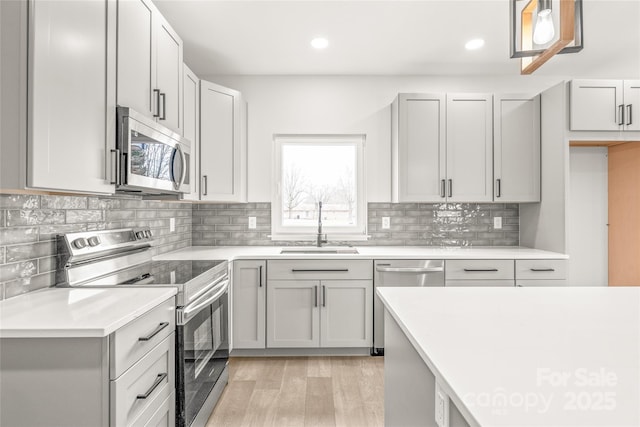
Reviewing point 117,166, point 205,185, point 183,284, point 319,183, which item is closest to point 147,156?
point 117,166

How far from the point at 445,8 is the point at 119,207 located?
2.44m

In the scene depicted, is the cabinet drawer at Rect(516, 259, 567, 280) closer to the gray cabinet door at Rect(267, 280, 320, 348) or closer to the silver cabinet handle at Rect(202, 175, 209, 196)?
the gray cabinet door at Rect(267, 280, 320, 348)

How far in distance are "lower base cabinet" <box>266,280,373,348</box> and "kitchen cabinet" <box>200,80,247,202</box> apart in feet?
2.95

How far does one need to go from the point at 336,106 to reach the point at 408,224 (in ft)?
4.36

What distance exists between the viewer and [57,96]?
4.36 feet

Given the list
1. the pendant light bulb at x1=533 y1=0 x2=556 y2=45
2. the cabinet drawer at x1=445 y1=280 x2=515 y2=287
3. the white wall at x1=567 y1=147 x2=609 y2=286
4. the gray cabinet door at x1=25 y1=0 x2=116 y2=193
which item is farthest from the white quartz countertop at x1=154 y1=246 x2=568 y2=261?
the pendant light bulb at x1=533 y1=0 x2=556 y2=45

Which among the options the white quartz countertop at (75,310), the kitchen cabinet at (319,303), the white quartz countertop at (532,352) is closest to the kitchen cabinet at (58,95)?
the white quartz countertop at (75,310)

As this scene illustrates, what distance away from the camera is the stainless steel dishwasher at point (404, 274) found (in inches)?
117

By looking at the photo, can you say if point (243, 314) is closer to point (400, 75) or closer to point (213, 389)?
point (213, 389)

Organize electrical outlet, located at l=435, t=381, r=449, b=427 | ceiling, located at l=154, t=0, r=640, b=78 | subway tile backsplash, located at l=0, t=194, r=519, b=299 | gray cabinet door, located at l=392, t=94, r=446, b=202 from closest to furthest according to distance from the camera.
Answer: electrical outlet, located at l=435, t=381, r=449, b=427 < ceiling, located at l=154, t=0, r=640, b=78 < subway tile backsplash, located at l=0, t=194, r=519, b=299 < gray cabinet door, located at l=392, t=94, r=446, b=202

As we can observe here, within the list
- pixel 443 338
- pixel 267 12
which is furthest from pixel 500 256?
pixel 267 12

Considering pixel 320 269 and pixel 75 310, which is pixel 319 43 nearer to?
pixel 320 269

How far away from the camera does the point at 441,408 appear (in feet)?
2.78

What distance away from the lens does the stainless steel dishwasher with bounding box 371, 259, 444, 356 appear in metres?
2.97
